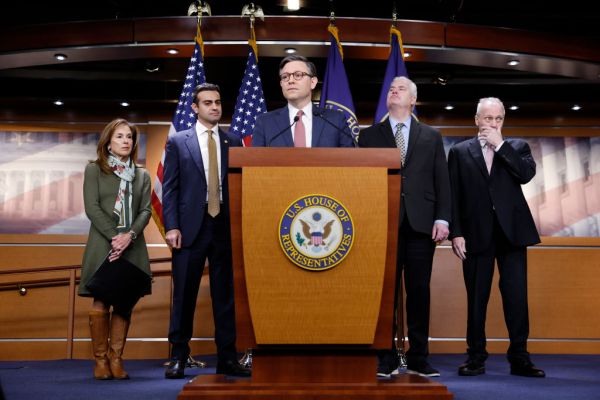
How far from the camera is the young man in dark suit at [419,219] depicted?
3436mm

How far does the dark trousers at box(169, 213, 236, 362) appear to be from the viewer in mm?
3580

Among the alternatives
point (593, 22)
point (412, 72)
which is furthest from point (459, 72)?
point (593, 22)

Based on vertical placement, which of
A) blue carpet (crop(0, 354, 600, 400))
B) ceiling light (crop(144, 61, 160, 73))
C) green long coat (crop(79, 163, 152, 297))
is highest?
ceiling light (crop(144, 61, 160, 73))

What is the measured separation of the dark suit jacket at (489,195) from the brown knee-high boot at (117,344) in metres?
1.95

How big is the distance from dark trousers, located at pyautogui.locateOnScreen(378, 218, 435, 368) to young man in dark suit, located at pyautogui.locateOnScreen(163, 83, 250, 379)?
922mm

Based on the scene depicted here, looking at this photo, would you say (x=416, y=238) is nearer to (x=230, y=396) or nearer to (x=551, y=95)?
(x=230, y=396)

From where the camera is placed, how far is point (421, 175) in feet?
11.5

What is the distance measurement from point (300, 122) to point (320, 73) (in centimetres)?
334

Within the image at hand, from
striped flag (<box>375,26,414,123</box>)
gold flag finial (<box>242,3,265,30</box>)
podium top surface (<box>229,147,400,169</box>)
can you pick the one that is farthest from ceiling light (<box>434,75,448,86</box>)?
podium top surface (<box>229,147,400,169</box>)

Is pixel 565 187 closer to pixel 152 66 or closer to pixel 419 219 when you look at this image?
pixel 419 219

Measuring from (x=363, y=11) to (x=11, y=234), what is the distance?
12.8 ft

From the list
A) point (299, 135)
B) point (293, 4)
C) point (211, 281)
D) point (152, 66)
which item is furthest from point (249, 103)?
point (299, 135)

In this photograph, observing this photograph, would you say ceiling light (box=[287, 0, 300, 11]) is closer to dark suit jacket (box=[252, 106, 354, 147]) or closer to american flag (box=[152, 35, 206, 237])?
american flag (box=[152, 35, 206, 237])

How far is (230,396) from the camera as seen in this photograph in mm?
2436
